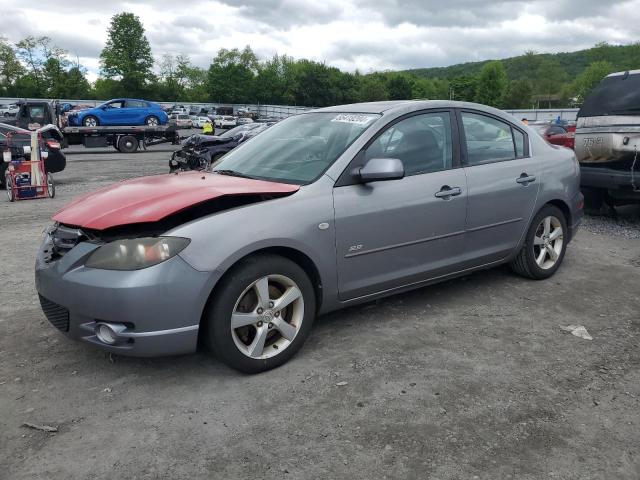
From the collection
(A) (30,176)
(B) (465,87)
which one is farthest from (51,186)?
(B) (465,87)

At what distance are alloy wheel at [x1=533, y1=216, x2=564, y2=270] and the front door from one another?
3.70 ft

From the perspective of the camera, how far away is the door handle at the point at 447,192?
404 centimetres

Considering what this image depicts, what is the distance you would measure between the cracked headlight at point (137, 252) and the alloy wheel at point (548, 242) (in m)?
3.30

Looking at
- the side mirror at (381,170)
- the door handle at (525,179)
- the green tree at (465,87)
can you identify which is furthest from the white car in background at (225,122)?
the green tree at (465,87)

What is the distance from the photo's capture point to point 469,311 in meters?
4.31

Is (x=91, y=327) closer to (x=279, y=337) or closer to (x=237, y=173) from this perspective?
(x=279, y=337)

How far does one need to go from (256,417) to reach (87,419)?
87 cm

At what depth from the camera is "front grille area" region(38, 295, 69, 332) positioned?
10.3 ft

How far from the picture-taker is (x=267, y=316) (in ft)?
10.6

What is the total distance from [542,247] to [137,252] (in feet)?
11.9

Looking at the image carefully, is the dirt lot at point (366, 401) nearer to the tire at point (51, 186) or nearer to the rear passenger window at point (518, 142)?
the rear passenger window at point (518, 142)

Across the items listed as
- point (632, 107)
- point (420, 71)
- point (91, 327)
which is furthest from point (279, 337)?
point (420, 71)

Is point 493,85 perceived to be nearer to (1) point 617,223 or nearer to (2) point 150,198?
(1) point 617,223

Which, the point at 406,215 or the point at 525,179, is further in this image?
the point at 525,179
